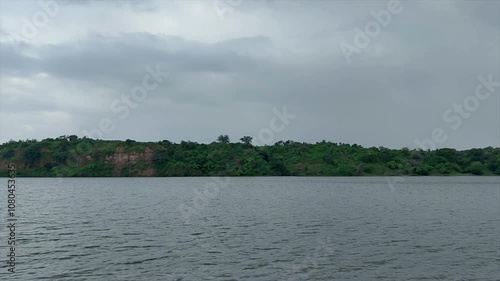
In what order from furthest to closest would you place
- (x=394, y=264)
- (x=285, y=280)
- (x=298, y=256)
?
(x=298, y=256) < (x=394, y=264) < (x=285, y=280)

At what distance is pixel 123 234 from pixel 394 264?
27.7 m

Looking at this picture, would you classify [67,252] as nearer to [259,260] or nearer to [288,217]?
[259,260]

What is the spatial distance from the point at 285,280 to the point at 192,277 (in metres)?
6.13

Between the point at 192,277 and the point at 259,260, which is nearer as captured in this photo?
the point at 192,277

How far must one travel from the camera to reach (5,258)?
3400 centimetres

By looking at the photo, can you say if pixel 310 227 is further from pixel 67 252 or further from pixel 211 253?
pixel 67 252

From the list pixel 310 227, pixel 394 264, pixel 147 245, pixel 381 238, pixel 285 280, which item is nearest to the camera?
pixel 285 280

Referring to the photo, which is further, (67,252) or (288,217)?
(288,217)

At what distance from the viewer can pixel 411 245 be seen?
40.1 meters

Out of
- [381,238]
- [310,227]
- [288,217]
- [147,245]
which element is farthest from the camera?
[288,217]

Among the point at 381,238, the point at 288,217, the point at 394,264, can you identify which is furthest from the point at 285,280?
the point at 288,217

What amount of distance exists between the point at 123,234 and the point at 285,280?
23805mm

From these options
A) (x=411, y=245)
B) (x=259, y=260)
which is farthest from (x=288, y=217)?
(x=259, y=260)

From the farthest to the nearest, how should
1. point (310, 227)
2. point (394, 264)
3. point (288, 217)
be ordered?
point (288, 217), point (310, 227), point (394, 264)
